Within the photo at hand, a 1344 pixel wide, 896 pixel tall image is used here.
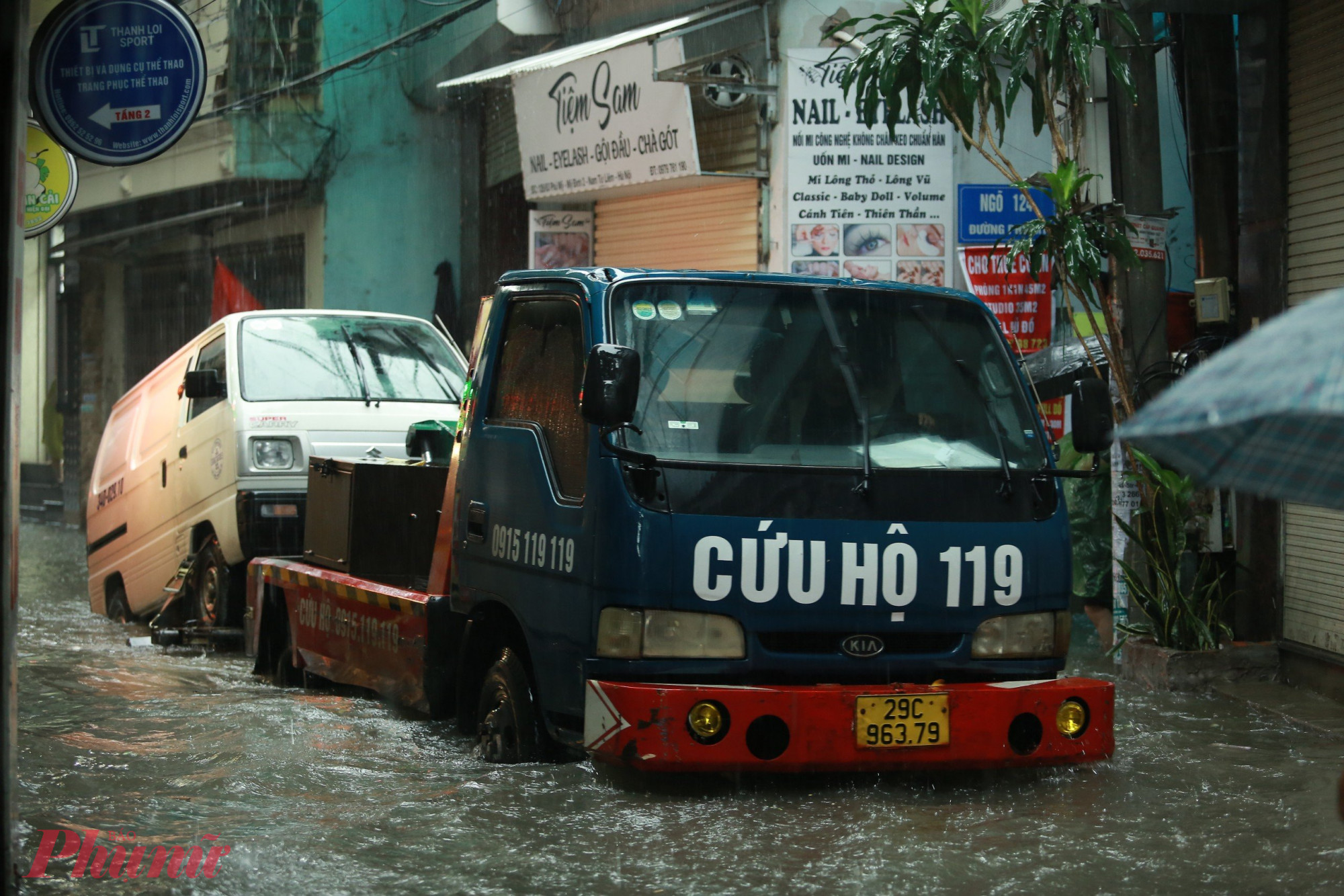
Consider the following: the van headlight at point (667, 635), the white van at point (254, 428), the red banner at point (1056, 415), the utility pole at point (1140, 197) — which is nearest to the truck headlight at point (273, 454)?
the white van at point (254, 428)

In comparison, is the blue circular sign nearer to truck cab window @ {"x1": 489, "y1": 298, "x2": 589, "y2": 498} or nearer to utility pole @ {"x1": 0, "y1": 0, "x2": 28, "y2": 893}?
utility pole @ {"x1": 0, "y1": 0, "x2": 28, "y2": 893}

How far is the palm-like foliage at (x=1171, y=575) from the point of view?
8266 mm

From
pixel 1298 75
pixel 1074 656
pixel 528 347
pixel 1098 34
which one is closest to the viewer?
pixel 528 347

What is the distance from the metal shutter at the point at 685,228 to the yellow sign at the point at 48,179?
564 centimetres

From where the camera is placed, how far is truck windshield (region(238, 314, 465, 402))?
10.1 m

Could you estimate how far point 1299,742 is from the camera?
6840mm

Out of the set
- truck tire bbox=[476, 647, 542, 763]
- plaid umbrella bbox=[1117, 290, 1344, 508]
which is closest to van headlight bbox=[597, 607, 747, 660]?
truck tire bbox=[476, 647, 542, 763]

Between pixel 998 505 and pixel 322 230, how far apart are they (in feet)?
48.6

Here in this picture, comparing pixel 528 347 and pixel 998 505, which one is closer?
pixel 998 505

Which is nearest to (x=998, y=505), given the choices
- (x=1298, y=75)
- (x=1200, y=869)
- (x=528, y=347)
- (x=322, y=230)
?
(x=1200, y=869)

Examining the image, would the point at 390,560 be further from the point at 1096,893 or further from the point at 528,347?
the point at 1096,893

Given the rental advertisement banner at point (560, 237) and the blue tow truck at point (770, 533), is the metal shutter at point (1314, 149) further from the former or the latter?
the rental advertisement banner at point (560, 237)

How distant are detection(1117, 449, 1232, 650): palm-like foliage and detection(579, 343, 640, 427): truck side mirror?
420cm

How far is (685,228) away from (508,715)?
9.49 meters
